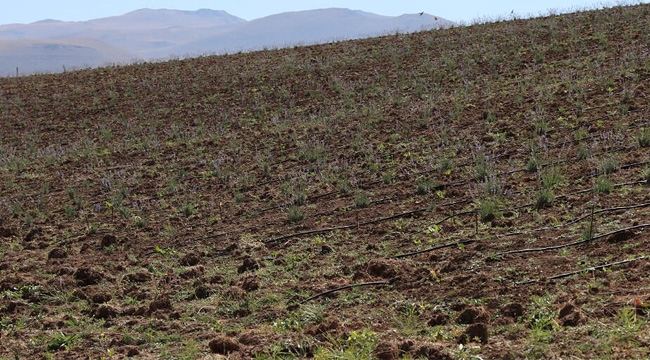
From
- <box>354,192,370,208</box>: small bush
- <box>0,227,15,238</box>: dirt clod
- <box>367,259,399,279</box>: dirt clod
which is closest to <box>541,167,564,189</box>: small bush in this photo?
<box>354,192,370,208</box>: small bush

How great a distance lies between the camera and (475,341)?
4473 millimetres

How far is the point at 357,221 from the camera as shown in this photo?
8164 mm

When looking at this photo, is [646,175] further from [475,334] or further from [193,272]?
[193,272]

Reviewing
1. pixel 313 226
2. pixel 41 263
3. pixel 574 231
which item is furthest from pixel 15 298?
pixel 574 231

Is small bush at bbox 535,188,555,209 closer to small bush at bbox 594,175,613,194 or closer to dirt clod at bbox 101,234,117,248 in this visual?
small bush at bbox 594,175,613,194

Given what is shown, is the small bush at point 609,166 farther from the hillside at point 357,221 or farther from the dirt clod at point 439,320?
the dirt clod at point 439,320

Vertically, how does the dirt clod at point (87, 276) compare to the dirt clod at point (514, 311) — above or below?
below

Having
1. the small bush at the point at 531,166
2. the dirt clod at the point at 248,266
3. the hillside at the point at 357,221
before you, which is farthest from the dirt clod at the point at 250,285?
the small bush at the point at 531,166

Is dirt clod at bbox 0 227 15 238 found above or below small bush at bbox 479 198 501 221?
below

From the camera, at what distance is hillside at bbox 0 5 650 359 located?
196 inches

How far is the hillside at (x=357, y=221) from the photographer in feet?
16.4

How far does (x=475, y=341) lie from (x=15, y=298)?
4.62 m

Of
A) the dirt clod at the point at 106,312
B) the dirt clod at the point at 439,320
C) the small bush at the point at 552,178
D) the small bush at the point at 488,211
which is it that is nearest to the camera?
the dirt clod at the point at 439,320

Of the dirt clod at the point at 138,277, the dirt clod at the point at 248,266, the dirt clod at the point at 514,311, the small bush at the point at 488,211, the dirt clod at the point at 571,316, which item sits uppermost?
the small bush at the point at 488,211
